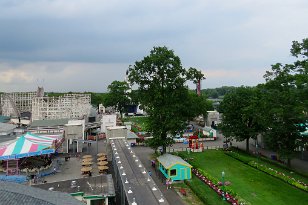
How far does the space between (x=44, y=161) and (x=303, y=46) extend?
32.5 m

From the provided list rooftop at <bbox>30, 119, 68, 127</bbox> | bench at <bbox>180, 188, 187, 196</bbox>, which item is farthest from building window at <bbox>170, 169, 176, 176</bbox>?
rooftop at <bbox>30, 119, 68, 127</bbox>

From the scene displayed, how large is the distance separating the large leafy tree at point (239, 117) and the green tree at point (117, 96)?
1968 inches

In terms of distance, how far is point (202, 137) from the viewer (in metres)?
60.2

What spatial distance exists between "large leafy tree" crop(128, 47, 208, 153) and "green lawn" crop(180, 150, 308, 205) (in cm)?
635

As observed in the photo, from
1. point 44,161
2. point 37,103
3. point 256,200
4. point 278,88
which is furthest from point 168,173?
point 37,103

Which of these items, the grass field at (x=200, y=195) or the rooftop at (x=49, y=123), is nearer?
the grass field at (x=200, y=195)

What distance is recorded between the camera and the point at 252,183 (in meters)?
30.1

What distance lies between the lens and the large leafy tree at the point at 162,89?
38.0m

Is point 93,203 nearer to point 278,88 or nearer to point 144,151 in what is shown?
point 278,88

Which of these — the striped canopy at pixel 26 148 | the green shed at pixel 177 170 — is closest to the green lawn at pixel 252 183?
the green shed at pixel 177 170

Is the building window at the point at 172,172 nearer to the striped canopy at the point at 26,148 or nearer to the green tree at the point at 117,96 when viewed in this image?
the striped canopy at the point at 26,148

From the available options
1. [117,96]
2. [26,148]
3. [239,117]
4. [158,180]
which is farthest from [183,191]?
[117,96]

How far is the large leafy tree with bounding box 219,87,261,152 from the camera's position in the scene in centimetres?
4438

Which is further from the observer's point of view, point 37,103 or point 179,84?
point 37,103
